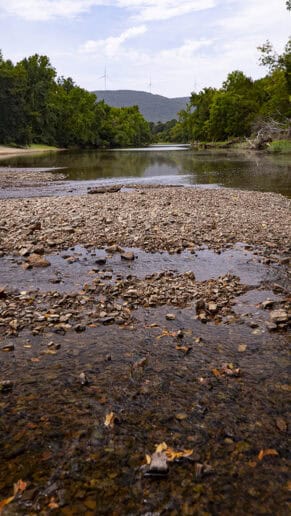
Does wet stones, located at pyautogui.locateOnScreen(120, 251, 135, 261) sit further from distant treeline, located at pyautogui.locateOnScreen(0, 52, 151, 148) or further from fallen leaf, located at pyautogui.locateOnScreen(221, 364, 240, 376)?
distant treeline, located at pyautogui.locateOnScreen(0, 52, 151, 148)

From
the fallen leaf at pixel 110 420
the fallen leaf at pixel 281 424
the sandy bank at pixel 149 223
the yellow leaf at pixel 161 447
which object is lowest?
the fallen leaf at pixel 110 420

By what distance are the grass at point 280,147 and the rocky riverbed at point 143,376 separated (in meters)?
67.8

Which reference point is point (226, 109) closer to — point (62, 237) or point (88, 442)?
point (62, 237)

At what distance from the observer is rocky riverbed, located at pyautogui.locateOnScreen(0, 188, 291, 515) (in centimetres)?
421

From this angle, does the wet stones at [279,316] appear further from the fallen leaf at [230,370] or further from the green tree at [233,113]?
the green tree at [233,113]

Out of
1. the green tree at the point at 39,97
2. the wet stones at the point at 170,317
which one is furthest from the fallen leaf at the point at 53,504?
the green tree at the point at 39,97

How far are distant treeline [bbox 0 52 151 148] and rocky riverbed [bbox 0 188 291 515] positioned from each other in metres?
97.1

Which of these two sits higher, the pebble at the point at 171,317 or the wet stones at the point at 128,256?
the wet stones at the point at 128,256

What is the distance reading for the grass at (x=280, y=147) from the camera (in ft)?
245

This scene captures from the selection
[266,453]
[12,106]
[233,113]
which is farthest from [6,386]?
[233,113]

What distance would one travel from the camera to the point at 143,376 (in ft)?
20.6

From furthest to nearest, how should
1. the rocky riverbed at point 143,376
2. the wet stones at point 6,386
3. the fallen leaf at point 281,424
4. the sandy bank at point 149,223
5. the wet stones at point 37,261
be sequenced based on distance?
the sandy bank at point 149,223, the wet stones at point 37,261, the wet stones at point 6,386, the fallen leaf at point 281,424, the rocky riverbed at point 143,376

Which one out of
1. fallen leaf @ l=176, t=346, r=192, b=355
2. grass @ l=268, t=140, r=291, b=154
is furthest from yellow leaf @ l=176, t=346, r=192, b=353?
grass @ l=268, t=140, r=291, b=154

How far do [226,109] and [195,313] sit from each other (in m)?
135
